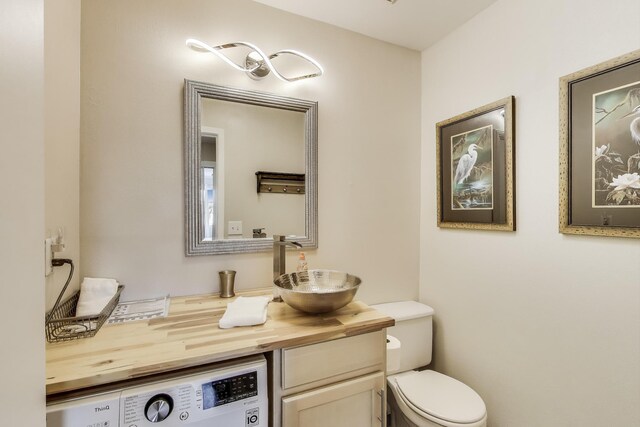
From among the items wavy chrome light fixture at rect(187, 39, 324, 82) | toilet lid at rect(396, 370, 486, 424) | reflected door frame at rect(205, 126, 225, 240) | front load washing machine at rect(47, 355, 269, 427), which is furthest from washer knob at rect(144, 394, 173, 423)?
wavy chrome light fixture at rect(187, 39, 324, 82)

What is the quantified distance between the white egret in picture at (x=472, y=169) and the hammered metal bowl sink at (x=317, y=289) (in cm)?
87

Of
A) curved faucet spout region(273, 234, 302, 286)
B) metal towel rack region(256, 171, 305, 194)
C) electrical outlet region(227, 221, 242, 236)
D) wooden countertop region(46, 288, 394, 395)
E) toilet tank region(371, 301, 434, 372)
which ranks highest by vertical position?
metal towel rack region(256, 171, 305, 194)

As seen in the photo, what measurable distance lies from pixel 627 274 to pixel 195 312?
171 cm

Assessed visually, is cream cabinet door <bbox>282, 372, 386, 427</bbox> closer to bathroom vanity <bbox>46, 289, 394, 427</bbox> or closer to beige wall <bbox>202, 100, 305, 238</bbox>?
bathroom vanity <bbox>46, 289, 394, 427</bbox>

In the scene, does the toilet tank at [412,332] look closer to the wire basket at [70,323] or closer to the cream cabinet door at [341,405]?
the cream cabinet door at [341,405]

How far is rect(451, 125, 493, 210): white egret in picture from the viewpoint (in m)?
1.53

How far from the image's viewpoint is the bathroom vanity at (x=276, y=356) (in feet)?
2.49

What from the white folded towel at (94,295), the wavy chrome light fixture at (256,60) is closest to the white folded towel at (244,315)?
the white folded towel at (94,295)

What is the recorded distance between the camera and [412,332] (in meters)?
1.71

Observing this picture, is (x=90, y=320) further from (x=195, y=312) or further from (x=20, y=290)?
(x=20, y=290)

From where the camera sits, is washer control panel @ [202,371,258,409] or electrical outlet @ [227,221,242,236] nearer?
washer control panel @ [202,371,258,409]

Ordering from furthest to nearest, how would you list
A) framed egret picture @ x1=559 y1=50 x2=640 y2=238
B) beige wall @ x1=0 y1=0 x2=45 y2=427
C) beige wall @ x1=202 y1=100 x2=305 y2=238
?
beige wall @ x1=202 y1=100 x2=305 y2=238 → framed egret picture @ x1=559 y1=50 x2=640 y2=238 → beige wall @ x1=0 y1=0 x2=45 y2=427

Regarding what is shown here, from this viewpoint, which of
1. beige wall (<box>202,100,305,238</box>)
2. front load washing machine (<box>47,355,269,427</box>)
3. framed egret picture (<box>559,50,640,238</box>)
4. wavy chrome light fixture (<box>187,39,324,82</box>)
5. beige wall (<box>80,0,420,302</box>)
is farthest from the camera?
beige wall (<box>202,100,305,238</box>)

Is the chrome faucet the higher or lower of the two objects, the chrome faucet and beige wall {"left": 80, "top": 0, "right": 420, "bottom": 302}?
the lower
